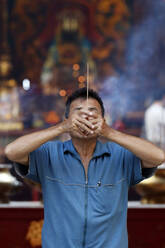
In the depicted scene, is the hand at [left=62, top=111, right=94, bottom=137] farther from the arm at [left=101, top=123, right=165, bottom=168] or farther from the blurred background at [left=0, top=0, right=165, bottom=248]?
the blurred background at [left=0, top=0, right=165, bottom=248]

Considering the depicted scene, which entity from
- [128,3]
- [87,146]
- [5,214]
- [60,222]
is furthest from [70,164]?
[128,3]

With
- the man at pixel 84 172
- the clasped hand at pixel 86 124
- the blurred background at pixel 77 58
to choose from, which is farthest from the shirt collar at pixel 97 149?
the blurred background at pixel 77 58

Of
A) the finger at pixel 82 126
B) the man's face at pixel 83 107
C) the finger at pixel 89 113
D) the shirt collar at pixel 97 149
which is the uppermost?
the man's face at pixel 83 107

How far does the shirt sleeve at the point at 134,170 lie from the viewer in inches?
54.8

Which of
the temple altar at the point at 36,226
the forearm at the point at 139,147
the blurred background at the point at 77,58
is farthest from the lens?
the blurred background at the point at 77,58

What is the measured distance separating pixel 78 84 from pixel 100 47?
32.4 inches

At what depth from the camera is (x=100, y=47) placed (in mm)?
7773

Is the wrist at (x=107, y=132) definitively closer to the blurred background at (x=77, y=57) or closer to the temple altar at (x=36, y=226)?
the temple altar at (x=36, y=226)

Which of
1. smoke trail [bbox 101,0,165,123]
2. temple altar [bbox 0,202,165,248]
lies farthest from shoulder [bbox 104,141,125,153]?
smoke trail [bbox 101,0,165,123]

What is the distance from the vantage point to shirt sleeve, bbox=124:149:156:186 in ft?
4.57

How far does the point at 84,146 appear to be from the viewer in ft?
4.51

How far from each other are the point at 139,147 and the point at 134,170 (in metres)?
0.10

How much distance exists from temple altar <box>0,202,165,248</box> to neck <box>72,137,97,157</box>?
1185 mm

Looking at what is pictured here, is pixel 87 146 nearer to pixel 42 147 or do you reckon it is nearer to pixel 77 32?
pixel 42 147
